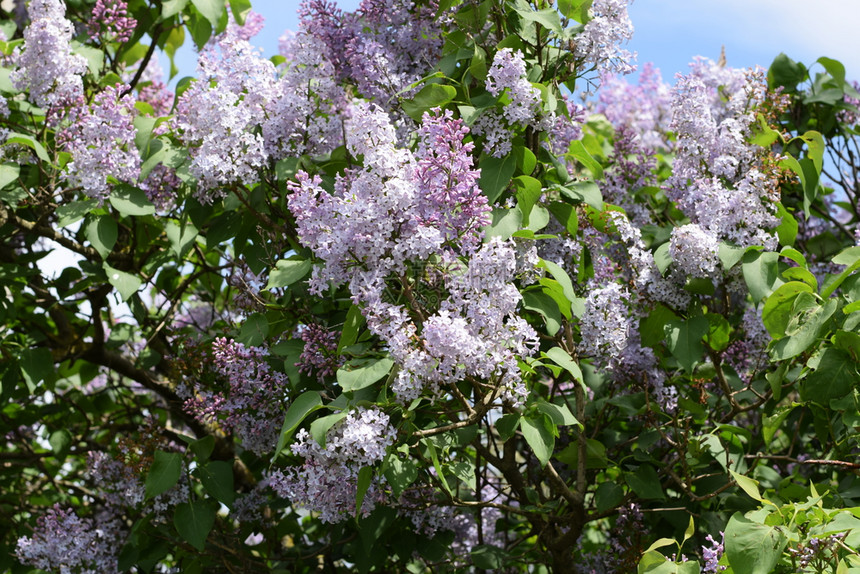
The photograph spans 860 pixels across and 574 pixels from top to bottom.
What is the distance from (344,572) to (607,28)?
2255 mm

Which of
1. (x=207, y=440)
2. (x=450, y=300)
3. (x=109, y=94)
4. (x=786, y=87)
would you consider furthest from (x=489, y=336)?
(x=786, y=87)

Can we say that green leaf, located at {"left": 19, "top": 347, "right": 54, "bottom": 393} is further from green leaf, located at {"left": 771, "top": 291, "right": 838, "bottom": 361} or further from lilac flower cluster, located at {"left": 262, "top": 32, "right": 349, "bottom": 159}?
green leaf, located at {"left": 771, "top": 291, "right": 838, "bottom": 361}

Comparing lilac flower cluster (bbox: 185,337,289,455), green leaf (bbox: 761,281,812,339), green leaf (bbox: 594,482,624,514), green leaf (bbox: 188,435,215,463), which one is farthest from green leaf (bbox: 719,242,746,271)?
green leaf (bbox: 188,435,215,463)

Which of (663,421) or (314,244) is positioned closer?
(314,244)

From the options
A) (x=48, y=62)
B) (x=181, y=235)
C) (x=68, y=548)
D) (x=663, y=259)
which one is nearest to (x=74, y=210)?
(x=181, y=235)

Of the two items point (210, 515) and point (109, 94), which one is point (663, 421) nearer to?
point (210, 515)

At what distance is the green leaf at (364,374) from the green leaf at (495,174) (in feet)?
1.86

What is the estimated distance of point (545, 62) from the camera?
8.31 feet

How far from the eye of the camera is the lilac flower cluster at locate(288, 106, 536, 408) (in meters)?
1.88

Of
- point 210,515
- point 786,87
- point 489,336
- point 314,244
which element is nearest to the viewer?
point 489,336

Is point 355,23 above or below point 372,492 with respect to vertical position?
above

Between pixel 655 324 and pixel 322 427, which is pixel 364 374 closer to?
pixel 322 427

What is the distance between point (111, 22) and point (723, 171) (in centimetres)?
236

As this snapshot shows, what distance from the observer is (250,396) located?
265 cm
